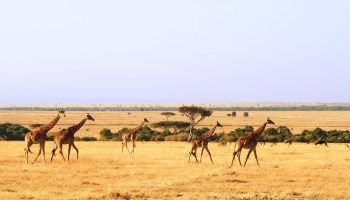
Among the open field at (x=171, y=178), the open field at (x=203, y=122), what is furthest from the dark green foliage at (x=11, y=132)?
the open field at (x=171, y=178)

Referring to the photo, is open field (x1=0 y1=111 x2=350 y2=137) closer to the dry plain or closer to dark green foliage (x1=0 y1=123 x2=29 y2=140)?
dark green foliage (x1=0 y1=123 x2=29 y2=140)

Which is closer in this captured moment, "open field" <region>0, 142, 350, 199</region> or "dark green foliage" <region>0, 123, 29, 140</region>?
"open field" <region>0, 142, 350, 199</region>

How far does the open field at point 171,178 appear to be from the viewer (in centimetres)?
1873

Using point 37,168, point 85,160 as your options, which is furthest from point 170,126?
point 37,168

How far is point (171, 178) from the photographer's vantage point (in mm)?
22641

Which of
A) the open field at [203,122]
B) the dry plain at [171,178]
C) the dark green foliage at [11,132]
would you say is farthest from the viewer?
the open field at [203,122]

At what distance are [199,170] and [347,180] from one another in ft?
19.0

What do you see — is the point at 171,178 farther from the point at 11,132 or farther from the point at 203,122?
the point at 203,122

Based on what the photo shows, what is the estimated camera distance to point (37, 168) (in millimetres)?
25312

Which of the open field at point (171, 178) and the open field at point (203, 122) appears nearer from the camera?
the open field at point (171, 178)

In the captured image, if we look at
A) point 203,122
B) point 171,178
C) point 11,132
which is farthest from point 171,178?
point 203,122

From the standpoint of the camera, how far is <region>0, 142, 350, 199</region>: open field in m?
18.7

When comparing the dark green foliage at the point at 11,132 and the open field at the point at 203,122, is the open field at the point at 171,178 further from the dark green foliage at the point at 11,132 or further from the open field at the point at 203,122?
the open field at the point at 203,122

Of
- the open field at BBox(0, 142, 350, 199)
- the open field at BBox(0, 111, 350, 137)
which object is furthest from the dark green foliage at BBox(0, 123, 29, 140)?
the open field at BBox(0, 142, 350, 199)
